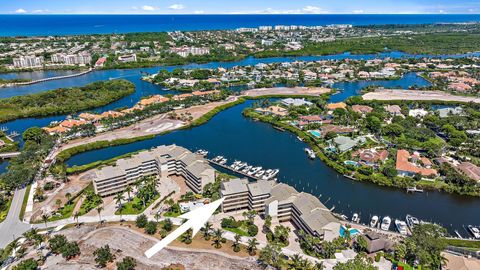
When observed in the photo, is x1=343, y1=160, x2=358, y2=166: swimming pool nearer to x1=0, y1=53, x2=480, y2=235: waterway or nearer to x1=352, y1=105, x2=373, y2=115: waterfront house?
x1=0, y1=53, x2=480, y2=235: waterway

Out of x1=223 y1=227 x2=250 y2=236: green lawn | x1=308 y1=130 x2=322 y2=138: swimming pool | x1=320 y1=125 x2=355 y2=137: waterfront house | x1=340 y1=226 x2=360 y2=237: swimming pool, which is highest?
x1=320 y1=125 x2=355 y2=137: waterfront house

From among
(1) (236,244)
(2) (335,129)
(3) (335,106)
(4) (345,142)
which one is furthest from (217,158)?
(3) (335,106)

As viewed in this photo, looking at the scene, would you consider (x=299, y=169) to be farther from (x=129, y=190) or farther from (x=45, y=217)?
(x=45, y=217)

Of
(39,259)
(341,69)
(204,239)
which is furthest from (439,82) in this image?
(39,259)

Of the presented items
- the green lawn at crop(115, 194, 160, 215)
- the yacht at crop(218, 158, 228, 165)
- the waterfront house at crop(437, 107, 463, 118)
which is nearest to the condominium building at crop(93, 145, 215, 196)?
the green lawn at crop(115, 194, 160, 215)

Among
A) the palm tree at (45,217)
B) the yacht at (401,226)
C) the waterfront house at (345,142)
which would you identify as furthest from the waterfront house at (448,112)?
the palm tree at (45,217)

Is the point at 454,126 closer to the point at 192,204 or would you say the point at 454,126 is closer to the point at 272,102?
the point at 272,102
